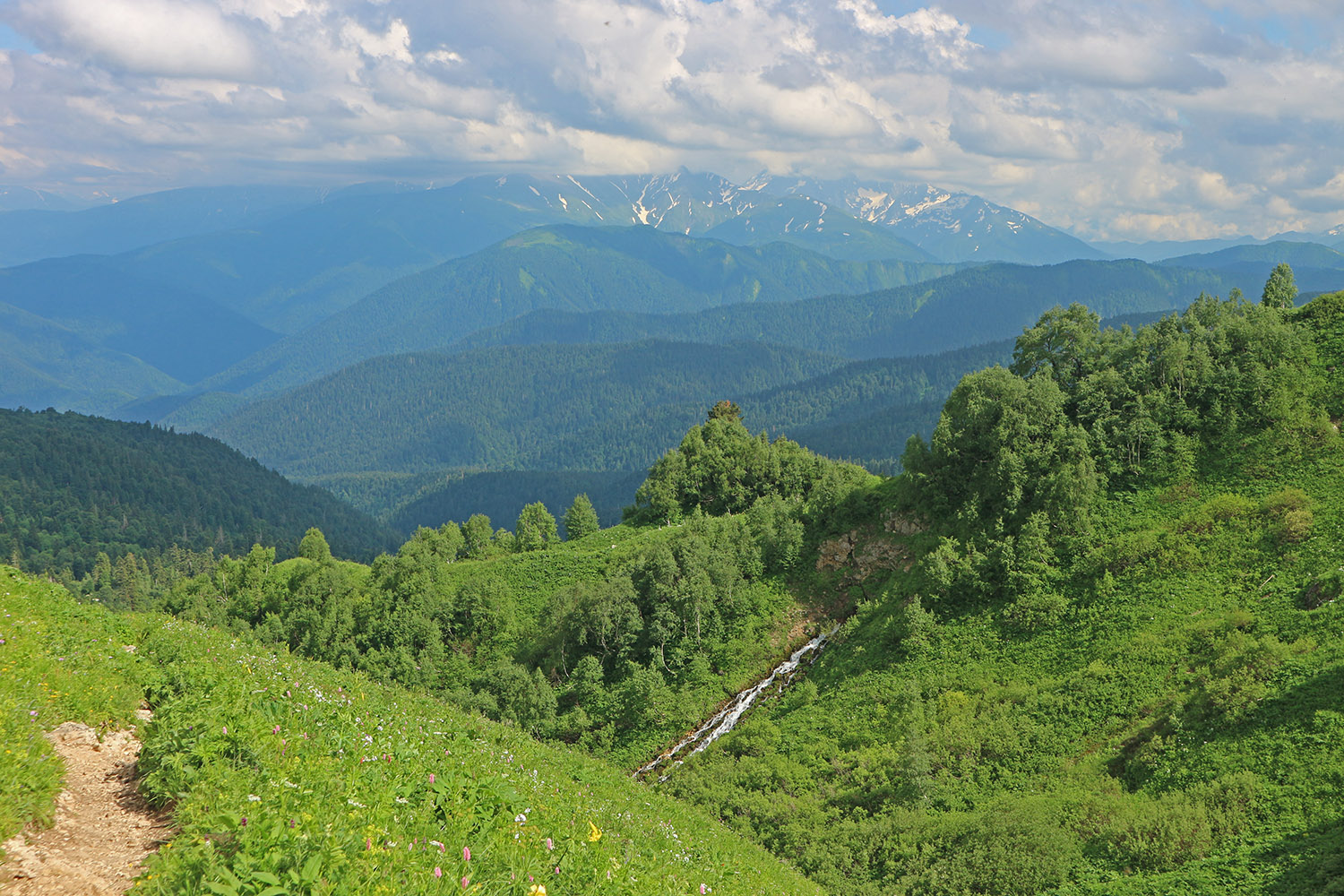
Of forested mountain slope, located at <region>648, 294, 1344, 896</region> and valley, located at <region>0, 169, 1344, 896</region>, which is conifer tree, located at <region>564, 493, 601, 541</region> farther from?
forested mountain slope, located at <region>648, 294, 1344, 896</region>

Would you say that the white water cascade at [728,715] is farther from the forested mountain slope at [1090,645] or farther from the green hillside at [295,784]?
the green hillside at [295,784]

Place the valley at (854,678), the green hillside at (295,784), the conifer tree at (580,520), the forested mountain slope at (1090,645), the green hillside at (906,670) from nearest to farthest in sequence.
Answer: the green hillside at (295,784) < the valley at (854,678) < the green hillside at (906,670) < the forested mountain slope at (1090,645) < the conifer tree at (580,520)

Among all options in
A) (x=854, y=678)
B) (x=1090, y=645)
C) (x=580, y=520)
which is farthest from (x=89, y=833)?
(x=580, y=520)

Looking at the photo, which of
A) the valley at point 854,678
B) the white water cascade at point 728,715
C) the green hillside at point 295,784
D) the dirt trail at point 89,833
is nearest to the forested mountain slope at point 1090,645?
the valley at point 854,678

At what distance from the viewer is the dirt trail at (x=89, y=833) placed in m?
11.7

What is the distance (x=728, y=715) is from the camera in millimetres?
60000

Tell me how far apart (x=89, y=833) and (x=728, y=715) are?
50362 millimetres

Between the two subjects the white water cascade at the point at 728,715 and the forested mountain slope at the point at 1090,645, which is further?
the white water cascade at the point at 728,715

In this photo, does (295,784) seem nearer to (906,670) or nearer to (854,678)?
(906,670)

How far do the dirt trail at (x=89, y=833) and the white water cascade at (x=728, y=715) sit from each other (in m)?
42.3

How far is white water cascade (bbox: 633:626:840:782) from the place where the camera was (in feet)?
189

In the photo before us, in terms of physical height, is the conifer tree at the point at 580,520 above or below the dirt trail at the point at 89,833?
below

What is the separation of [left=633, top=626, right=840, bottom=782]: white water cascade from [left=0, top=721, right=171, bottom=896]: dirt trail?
42.3 metres

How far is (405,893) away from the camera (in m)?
11.6
